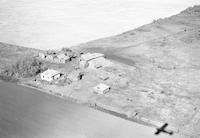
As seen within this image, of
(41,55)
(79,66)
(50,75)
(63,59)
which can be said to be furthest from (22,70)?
(79,66)

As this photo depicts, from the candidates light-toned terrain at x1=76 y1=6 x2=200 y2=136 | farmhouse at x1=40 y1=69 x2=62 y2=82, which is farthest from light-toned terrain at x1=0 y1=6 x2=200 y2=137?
farmhouse at x1=40 y1=69 x2=62 y2=82

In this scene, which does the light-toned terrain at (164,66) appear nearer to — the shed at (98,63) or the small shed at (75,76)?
the shed at (98,63)

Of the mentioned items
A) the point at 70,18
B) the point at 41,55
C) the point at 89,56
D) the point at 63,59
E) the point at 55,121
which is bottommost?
the point at 55,121

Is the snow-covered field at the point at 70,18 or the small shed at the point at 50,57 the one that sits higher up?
the snow-covered field at the point at 70,18

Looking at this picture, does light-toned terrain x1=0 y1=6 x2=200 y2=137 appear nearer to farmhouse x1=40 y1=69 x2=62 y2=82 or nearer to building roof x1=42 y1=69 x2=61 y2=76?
farmhouse x1=40 y1=69 x2=62 y2=82

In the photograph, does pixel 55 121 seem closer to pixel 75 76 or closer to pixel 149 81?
pixel 75 76

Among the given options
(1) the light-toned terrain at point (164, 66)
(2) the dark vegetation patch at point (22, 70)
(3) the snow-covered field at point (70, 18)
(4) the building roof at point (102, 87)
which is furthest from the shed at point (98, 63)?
(3) the snow-covered field at point (70, 18)
